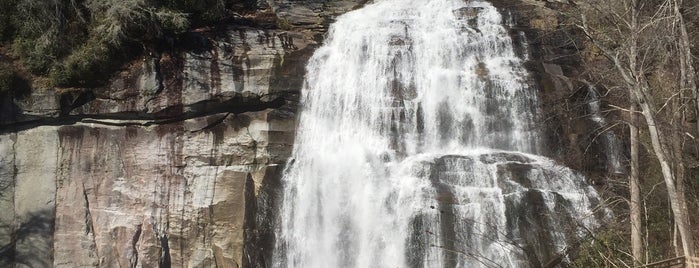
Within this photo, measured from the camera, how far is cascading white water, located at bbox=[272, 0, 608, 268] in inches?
484

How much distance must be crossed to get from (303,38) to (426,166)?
6.59 meters

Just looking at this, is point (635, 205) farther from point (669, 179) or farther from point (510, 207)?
point (510, 207)

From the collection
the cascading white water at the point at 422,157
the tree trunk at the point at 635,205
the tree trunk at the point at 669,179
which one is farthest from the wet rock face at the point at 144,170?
the tree trunk at the point at 669,179

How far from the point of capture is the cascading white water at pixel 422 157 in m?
12.3

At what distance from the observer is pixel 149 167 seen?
1502 cm

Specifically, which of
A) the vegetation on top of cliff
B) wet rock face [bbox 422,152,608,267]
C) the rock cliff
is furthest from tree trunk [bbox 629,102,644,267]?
the vegetation on top of cliff

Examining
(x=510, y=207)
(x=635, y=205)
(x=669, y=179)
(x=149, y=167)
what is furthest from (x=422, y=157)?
(x=149, y=167)

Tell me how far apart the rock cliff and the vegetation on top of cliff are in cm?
55

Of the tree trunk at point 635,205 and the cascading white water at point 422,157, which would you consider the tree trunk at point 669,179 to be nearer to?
the tree trunk at point 635,205

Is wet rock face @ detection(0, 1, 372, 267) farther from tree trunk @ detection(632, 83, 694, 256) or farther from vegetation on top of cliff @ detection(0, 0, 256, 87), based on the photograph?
tree trunk @ detection(632, 83, 694, 256)

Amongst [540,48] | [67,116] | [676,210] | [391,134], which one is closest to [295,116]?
[391,134]

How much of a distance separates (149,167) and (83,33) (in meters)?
4.73

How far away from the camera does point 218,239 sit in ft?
47.8

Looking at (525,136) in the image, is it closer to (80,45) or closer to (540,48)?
(540,48)
